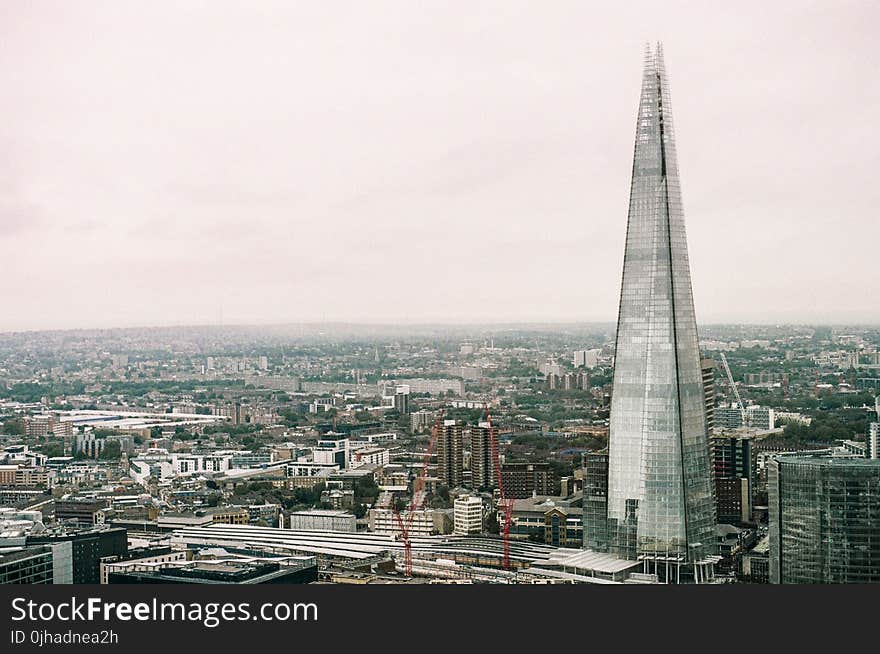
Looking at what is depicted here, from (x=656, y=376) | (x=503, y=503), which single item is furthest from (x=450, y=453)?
(x=656, y=376)

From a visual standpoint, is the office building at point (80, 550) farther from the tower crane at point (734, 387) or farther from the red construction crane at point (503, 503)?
the tower crane at point (734, 387)

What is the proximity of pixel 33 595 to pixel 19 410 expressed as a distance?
346 inches

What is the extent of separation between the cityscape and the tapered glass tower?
0.01 m

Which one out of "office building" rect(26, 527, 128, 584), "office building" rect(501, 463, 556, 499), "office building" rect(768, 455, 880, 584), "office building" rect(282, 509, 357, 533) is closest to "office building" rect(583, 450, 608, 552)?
"office building" rect(768, 455, 880, 584)

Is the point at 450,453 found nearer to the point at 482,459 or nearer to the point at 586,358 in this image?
the point at 482,459

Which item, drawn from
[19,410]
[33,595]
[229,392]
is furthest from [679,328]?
[19,410]

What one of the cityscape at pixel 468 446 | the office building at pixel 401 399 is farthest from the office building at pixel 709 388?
the office building at pixel 401 399

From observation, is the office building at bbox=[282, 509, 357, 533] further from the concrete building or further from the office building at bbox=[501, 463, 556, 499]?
the office building at bbox=[501, 463, 556, 499]

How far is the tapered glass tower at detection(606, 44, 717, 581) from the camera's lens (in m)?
7.80

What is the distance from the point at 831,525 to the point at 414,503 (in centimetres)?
393

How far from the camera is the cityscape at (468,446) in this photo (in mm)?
7574

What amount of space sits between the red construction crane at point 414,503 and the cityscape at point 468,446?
33 mm

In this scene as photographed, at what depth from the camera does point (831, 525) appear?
7.07 m

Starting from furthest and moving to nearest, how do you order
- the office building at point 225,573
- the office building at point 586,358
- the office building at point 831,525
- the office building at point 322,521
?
the office building at point 322,521 → the office building at point 586,358 → the office building at point 831,525 → the office building at point 225,573
